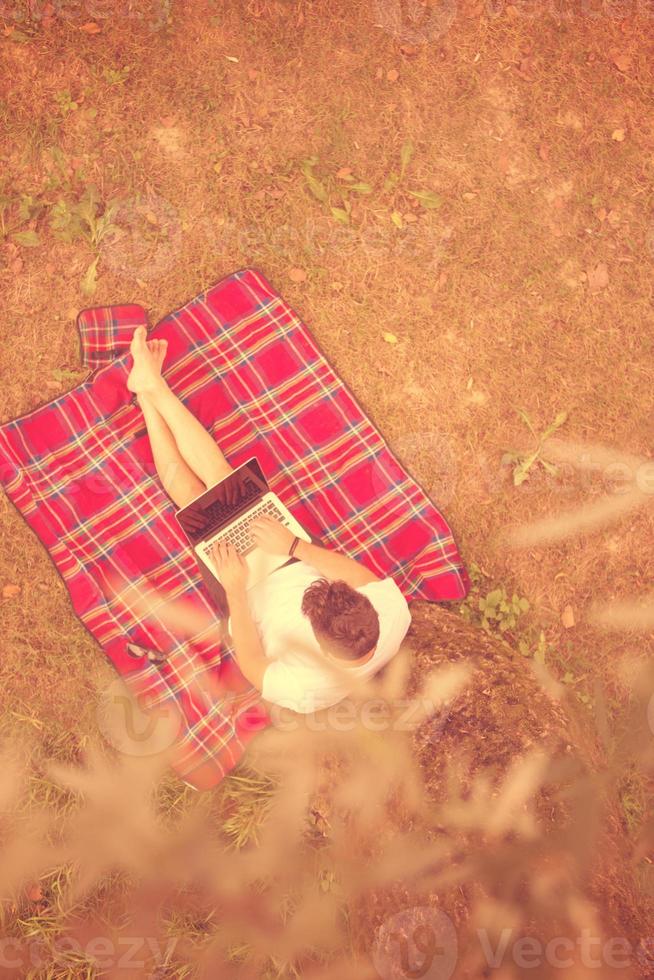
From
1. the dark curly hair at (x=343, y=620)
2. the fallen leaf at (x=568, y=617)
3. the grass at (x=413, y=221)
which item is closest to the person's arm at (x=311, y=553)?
the dark curly hair at (x=343, y=620)

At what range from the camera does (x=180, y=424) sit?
3.85 m

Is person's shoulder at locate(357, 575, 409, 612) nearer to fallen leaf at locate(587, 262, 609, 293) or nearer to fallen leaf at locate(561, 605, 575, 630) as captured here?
fallen leaf at locate(561, 605, 575, 630)

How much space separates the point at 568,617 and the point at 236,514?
2.23 meters

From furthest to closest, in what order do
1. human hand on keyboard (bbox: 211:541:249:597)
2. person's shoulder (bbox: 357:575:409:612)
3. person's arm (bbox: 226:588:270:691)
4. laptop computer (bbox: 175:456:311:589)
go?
laptop computer (bbox: 175:456:311:589) < human hand on keyboard (bbox: 211:541:249:597) < person's arm (bbox: 226:588:270:691) < person's shoulder (bbox: 357:575:409:612)

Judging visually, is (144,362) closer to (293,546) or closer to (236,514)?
(236,514)

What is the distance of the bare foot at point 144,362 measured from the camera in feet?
12.7

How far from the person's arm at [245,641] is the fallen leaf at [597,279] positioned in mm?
3066

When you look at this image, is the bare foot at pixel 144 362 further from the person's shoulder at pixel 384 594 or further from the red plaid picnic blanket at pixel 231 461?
the person's shoulder at pixel 384 594

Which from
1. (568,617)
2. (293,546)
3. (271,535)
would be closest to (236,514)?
(271,535)

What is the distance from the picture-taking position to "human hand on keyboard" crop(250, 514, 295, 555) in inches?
145

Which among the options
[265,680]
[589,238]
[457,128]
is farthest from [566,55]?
[265,680]

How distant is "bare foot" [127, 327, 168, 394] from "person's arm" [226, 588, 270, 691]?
1.30 meters

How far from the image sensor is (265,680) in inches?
131

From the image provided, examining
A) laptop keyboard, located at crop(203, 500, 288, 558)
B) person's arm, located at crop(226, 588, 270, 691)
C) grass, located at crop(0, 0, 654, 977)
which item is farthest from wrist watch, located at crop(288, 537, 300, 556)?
grass, located at crop(0, 0, 654, 977)
